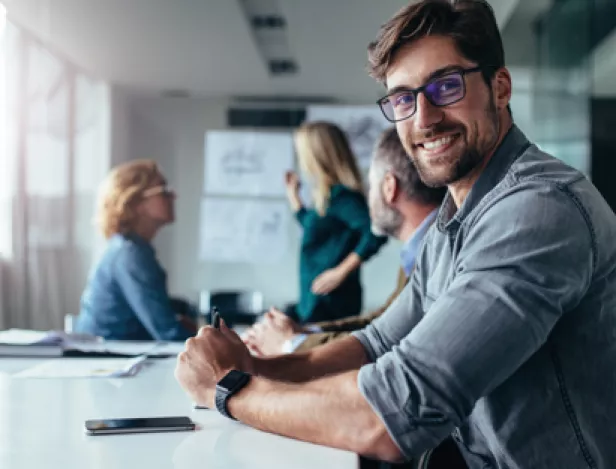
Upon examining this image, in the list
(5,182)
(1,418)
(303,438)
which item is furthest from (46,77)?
(303,438)

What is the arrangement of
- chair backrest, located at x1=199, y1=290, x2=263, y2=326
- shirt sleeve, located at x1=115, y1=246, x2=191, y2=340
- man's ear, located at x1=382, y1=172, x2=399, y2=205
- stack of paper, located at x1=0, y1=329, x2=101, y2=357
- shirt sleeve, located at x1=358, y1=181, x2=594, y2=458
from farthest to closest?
1. chair backrest, located at x1=199, y1=290, x2=263, y2=326
2. shirt sleeve, located at x1=115, y1=246, x2=191, y2=340
3. man's ear, located at x1=382, y1=172, x2=399, y2=205
4. stack of paper, located at x1=0, y1=329, x2=101, y2=357
5. shirt sleeve, located at x1=358, y1=181, x2=594, y2=458

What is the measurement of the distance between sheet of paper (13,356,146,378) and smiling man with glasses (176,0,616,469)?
0.40 m

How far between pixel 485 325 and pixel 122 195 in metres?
2.14

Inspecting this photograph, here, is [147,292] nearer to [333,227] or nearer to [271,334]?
[271,334]

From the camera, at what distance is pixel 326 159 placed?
303 cm

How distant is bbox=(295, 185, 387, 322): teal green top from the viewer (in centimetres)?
298

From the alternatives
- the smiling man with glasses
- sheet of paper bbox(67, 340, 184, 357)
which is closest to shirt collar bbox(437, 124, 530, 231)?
the smiling man with glasses

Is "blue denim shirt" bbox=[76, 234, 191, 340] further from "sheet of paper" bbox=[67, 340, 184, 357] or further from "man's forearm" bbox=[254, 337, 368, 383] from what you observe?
"man's forearm" bbox=[254, 337, 368, 383]

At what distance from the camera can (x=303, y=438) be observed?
92 centimetres

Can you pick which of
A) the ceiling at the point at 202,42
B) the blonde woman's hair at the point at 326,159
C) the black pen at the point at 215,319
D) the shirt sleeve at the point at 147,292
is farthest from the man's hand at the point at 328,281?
the black pen at the point at 215,319

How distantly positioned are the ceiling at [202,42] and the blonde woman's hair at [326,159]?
1.90ft

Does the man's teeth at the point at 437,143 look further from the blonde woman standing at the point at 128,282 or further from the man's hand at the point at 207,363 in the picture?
the blonde woman standing at the point at 128,282

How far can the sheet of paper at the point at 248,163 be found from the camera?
4.38m

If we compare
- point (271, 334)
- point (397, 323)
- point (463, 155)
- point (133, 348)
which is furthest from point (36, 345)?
point (463, 155)
